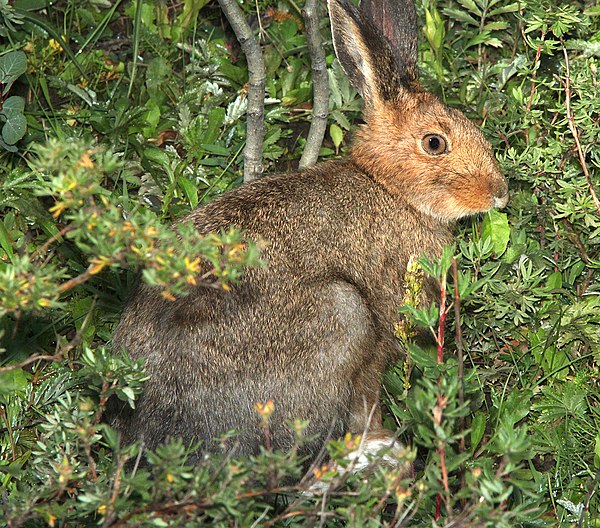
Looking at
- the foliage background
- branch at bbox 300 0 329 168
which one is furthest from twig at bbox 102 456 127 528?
branch at bbox 300 0 329 168

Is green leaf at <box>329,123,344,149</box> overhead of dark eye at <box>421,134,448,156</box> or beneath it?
beneath

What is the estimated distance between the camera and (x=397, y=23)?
16.5 feet

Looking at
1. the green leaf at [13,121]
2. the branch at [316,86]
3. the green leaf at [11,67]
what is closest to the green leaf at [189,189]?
the branch at [316,86]

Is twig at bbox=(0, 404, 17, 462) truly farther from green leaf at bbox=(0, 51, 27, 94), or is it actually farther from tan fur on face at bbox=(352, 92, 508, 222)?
tan fur on face at bbox=(352, 92, 508, 222)

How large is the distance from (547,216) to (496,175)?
0.50m

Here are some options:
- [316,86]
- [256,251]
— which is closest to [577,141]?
[316,86]

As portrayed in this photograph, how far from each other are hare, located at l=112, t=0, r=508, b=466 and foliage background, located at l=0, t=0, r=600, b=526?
20 cm

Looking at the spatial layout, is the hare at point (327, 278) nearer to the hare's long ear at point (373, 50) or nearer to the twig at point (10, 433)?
the hare's long ear at point (373, 50)

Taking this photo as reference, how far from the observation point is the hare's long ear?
4.77 metres

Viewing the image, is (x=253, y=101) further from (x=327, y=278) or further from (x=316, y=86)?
(x=327, y=278)

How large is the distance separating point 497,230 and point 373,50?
3.71 feet

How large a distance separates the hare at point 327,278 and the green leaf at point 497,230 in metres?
0.19

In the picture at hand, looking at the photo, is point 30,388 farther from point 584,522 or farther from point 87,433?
point 584,522

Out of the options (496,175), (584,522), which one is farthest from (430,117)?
(584,522)
